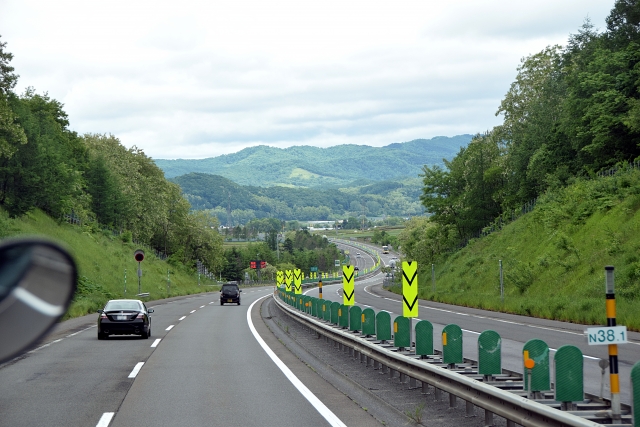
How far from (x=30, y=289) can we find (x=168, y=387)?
9778mm

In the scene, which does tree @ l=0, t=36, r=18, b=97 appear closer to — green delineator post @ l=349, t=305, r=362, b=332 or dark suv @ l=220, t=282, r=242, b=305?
dark suv @ l=220, t=282, r=242, b=305

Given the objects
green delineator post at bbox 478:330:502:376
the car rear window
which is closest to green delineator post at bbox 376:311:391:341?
green delineator post at bbox 478:330:502:376

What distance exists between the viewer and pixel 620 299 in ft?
95.9

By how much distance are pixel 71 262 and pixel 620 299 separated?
89.6 ft

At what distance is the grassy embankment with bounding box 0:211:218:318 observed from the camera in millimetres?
54531

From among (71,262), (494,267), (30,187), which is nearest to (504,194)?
(494,267)

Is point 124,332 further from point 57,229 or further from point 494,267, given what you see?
point 57,229

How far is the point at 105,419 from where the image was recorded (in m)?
10.6

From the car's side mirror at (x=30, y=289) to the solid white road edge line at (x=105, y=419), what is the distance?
5742 mm

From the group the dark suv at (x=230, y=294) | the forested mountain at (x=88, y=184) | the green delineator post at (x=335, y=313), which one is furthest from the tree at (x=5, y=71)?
the green delineator post at (x=335, y=313)

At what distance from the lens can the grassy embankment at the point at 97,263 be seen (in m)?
54.5

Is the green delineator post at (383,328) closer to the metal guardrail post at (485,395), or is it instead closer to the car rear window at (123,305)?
the metal guardrail post at (485,395)

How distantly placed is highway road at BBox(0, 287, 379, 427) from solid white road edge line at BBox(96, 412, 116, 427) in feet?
0.04

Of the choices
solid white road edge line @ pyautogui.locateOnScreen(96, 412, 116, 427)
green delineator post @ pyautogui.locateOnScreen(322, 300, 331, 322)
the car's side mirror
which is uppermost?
the car's side mirror
